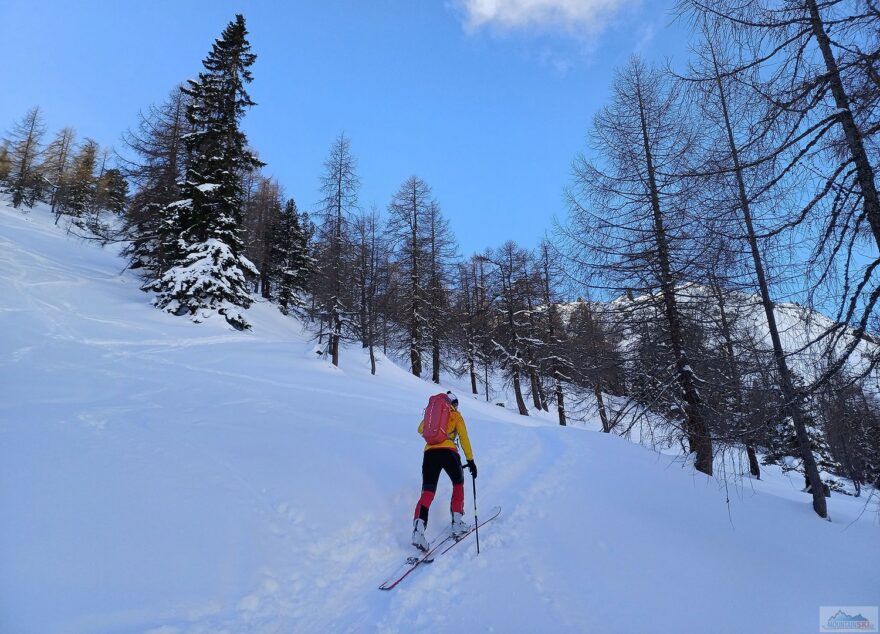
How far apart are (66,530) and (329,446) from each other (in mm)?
3357

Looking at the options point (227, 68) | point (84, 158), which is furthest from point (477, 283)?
point (84, 158)

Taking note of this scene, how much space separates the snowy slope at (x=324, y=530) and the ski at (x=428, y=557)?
123mm

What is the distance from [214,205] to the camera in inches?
663

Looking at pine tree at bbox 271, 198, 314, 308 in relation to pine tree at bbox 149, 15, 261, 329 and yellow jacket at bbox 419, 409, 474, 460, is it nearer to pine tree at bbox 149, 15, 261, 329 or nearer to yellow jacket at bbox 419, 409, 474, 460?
pine tree at bbox 149, 15, 261, 329

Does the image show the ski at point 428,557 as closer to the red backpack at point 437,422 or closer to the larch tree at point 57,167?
the red backpack at point 437,422

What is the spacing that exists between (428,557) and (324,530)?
4.40ft

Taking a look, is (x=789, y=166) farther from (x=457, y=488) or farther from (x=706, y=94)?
(x=457, y=488)

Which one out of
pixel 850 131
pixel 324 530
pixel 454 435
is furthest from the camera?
pixel 454 435

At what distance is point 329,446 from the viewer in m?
6.33

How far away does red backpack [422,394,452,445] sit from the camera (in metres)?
4.94

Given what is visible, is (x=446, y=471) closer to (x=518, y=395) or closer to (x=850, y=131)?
(x=850, y=131)

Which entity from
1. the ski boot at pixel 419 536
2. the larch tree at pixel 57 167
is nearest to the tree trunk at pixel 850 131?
the ski boot at pixel 419 536

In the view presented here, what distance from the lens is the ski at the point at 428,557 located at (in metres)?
3.79

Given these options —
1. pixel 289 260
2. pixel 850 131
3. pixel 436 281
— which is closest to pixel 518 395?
pixel 436 281
